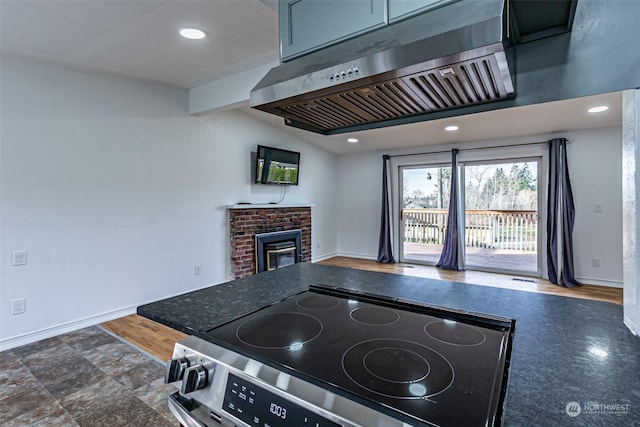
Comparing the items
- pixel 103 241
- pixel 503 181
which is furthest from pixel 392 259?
pixel 103 241

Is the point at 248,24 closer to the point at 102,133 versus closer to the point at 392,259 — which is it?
the point at 102,133

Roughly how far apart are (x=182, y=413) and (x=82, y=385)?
1806 mm

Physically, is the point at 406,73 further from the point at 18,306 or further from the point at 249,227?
the point at 249,227

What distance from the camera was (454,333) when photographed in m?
0.98

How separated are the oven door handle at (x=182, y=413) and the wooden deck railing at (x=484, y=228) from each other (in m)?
5.37

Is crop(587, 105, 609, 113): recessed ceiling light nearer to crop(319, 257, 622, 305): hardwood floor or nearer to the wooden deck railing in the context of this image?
the wooden deck railing

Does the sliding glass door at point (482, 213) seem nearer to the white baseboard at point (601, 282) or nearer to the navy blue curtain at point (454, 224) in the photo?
the navy blue curtain at point (454, 224)

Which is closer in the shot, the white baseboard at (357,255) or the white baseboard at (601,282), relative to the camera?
the white baseboard at (601,282)

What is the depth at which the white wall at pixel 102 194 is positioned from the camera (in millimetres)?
2645

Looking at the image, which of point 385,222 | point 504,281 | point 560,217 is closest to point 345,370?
point 504,281

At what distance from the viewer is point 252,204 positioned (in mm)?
4570

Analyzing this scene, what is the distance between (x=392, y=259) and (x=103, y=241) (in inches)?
182

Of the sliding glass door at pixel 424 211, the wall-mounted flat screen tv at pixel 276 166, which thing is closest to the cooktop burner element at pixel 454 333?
the wall-mounted flat screen tv at pixel 276 166

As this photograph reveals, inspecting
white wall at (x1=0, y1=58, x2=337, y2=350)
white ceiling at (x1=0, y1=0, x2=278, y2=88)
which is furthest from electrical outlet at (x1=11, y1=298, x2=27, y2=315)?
white ceiling at (x1=0, y1=0, x2=278, y2=88)
